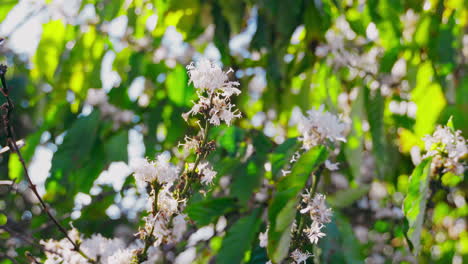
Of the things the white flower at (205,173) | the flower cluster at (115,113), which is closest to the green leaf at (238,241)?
the white flower at (205,173)

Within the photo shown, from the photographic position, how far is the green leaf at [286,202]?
50 cm

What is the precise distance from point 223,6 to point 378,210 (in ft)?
2.69

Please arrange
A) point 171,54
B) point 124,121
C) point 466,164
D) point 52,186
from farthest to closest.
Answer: point 171,54 < point 124,121 < point 52,186 < point 466,164

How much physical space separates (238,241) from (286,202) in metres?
0.09

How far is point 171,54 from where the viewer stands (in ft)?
4.17

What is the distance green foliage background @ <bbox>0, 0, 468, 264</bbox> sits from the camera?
0.92 metres

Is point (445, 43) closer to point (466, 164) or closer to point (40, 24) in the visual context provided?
point (466, 164)

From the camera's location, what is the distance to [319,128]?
0.65 metres

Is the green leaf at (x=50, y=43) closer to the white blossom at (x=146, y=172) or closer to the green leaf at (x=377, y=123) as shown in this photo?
the green leaf at (x=377, y=123)

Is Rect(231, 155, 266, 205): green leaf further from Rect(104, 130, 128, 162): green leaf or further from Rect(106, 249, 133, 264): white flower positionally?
Rect(104, 130, 128, 162): green leaf

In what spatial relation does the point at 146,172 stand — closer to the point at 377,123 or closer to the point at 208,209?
the point at 208,209

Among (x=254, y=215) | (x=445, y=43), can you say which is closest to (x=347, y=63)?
(x=445, y=43)

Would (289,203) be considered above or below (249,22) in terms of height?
below

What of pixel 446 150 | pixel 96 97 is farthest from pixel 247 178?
pixel 96 97
